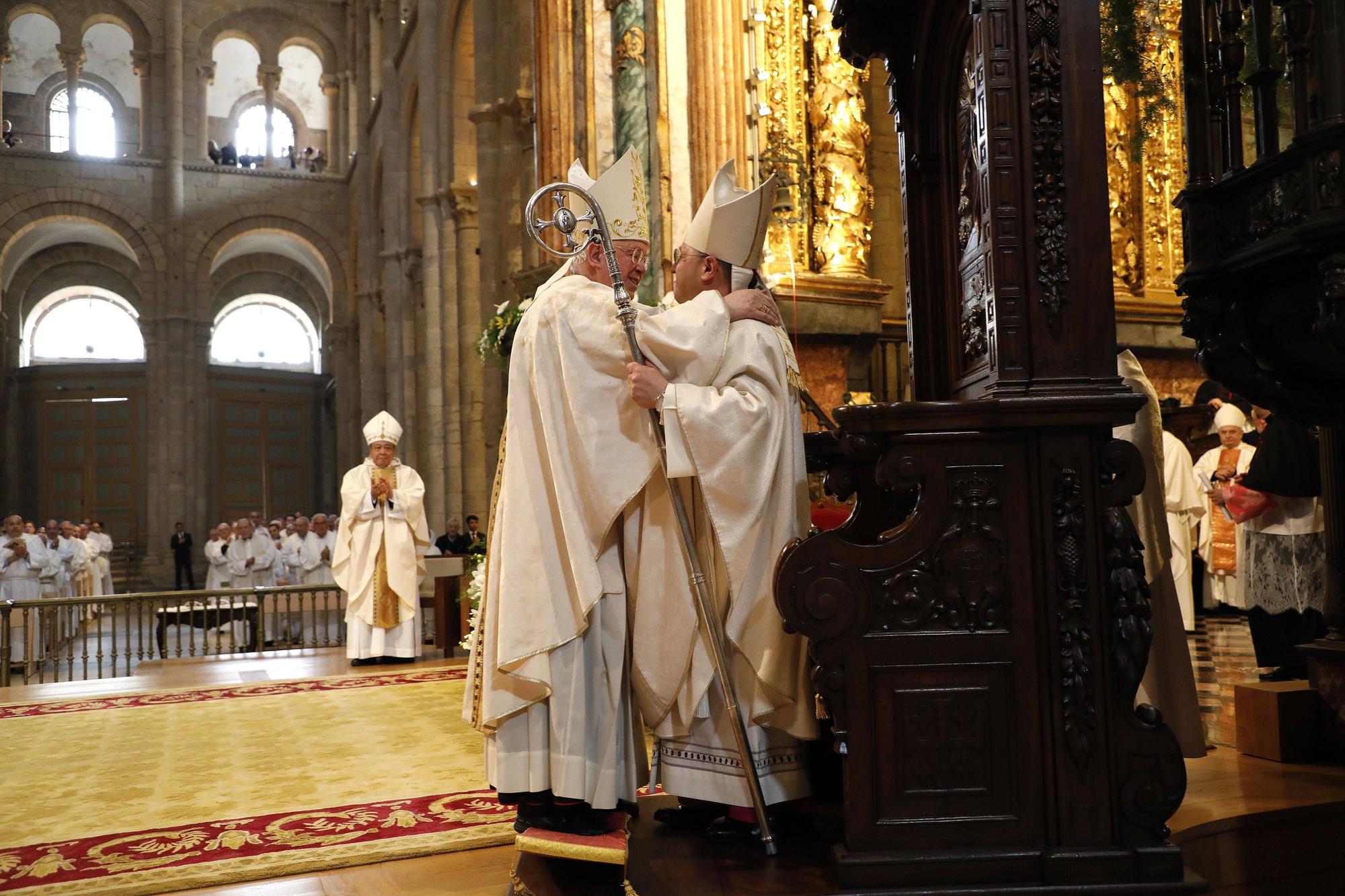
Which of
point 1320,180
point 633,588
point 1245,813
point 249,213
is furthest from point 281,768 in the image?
point 249,213

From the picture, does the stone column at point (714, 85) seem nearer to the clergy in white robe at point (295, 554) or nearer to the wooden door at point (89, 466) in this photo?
the clergy in white robe at point (295, 554)

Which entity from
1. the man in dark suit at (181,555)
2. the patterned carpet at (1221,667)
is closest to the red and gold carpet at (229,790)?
the patterned carpet at (1221,667)

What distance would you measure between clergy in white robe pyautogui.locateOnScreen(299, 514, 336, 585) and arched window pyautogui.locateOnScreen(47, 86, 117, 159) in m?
15.4

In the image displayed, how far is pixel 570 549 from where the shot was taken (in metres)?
3.08

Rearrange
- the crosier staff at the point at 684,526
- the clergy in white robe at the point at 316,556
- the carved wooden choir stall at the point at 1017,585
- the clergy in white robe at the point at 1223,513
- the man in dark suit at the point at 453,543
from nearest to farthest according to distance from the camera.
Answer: the carved wooden choir stall at the point at 1017,585
the crosier staff at the point at 684,526
the clergy in white robe at the point at 1223,513
the man in dark suit at the point at 453,543
the clergy in white robe at the point at 316,556

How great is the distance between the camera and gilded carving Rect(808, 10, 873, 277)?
8742 millimetres

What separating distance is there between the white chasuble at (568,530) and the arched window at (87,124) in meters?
30.4

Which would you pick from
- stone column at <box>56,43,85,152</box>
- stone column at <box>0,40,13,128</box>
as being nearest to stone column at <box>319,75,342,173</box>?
stone column at <box>56,43,85,152</box>

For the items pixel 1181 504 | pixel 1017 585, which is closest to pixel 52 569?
pixel 1181 504

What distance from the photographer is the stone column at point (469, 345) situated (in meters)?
18.2

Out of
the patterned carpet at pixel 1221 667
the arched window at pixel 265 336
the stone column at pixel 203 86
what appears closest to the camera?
the patterned carpet at pixel 1221 667

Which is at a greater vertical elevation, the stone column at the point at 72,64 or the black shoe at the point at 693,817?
the stone column at the point at 72,64

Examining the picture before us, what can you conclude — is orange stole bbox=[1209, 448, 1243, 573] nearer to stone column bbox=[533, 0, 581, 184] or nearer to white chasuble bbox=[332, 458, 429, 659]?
stone column bbox=[533, 0, 581, 184]

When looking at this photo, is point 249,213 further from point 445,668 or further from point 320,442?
point 445,668
